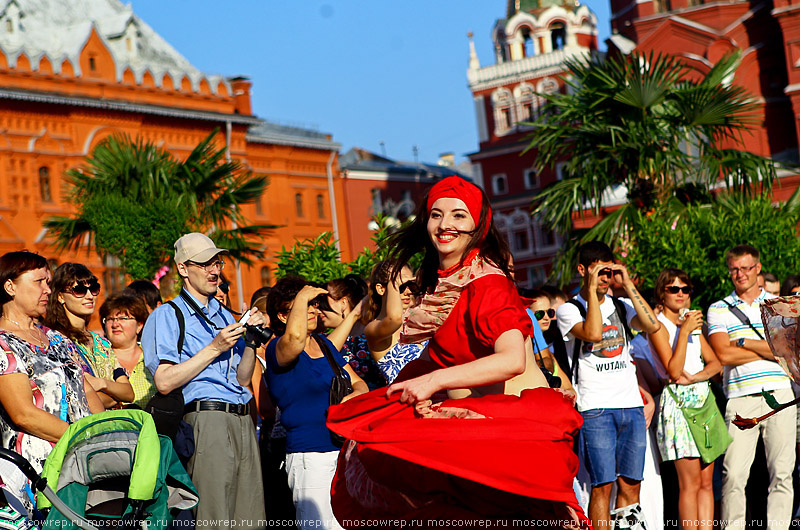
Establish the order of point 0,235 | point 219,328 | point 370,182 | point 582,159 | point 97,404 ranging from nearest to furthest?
point 97,404 < point 219,328 < point 582,159 < point 0,235 < point 370,182

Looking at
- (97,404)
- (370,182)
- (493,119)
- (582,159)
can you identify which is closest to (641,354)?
(97,404)

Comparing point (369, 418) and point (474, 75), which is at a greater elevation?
point (474, 75)

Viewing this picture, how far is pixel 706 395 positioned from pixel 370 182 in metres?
50.2

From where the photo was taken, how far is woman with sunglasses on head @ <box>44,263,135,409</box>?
7.08m

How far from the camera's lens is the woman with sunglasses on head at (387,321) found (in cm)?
698

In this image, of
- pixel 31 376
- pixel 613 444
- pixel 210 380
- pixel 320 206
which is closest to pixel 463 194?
pixel 31 376

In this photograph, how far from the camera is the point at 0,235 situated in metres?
38.2

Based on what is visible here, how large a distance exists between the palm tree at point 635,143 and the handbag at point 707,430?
7.17 meters

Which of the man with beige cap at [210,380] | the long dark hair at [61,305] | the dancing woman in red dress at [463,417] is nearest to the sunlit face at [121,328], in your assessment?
the long dark hair at [61,305]

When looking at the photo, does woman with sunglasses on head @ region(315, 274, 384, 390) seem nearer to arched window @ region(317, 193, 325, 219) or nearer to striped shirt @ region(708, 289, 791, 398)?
striped shirt @ region(708, 289, 791, 398)

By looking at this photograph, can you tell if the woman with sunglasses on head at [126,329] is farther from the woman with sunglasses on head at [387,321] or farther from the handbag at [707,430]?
the handbag at [707,430]

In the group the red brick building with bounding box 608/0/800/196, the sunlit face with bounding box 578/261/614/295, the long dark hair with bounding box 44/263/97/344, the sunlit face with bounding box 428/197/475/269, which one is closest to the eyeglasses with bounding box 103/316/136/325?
the long dark hair with bounding box 44/263/97/344

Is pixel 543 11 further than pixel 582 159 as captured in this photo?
Yes

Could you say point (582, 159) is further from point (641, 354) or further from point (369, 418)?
point (369, 418)
